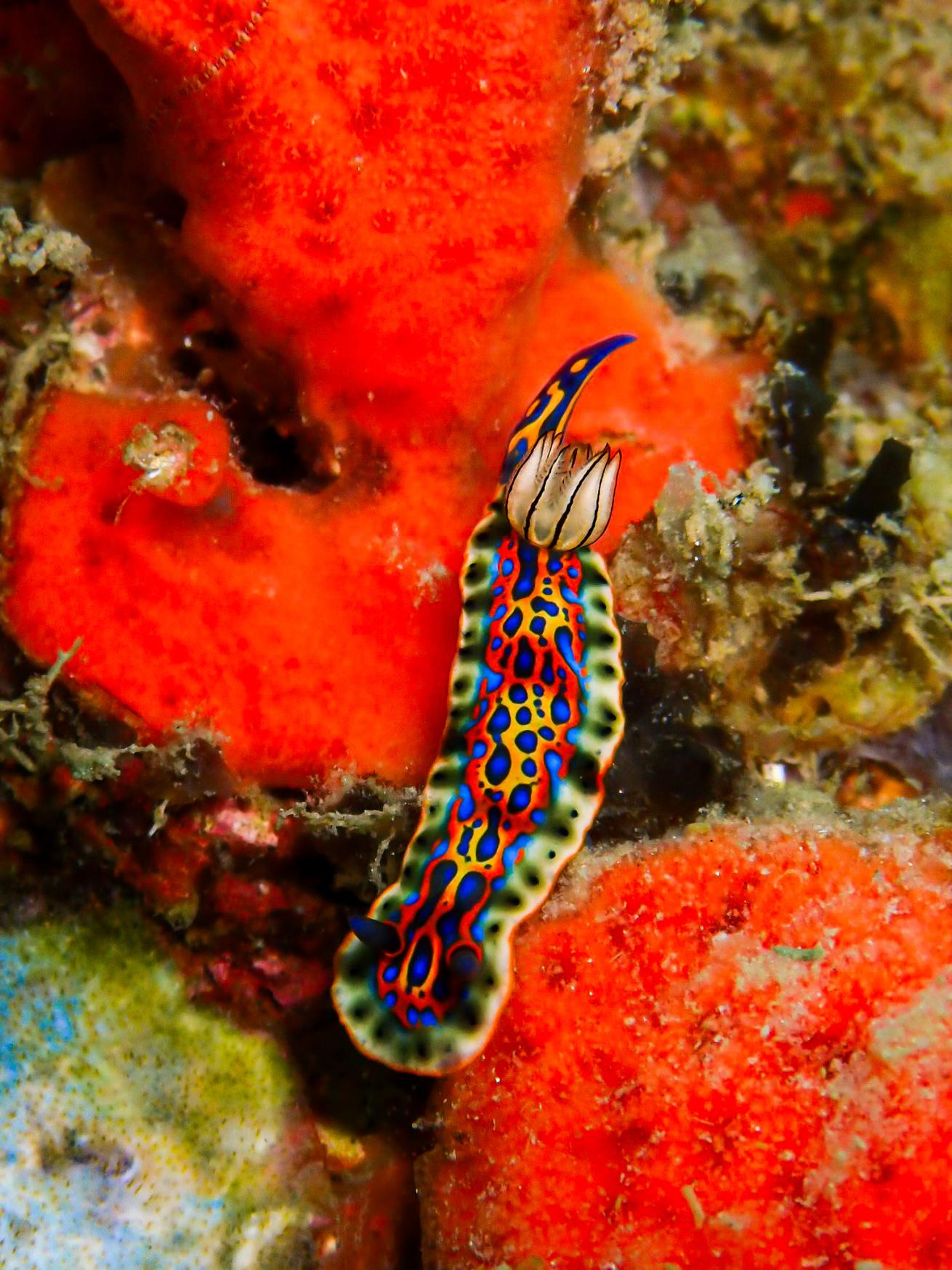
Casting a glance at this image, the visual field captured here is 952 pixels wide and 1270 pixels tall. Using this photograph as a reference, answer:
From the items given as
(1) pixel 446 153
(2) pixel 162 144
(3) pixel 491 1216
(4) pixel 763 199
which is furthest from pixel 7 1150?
(4) pixel 763 199

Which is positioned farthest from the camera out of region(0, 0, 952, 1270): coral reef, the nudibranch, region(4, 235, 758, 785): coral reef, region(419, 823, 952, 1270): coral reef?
region(4, 235, 758, 785): coral reef

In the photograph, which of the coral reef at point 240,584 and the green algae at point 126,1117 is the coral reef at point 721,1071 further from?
the coral reef at point 240,584

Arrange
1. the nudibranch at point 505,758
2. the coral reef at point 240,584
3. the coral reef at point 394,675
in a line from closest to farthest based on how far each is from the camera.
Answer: the coral reef at point 394,675
the nudibranch at point 505,758
the coral reef at point 240,584

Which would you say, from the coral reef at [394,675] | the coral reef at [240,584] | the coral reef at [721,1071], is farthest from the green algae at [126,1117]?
the coral reef at [240,584]

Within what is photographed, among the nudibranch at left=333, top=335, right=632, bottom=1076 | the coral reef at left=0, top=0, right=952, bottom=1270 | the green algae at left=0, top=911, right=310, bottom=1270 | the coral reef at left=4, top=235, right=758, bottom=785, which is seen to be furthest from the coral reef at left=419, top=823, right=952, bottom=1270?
the coral reef at left=4, top=235, right=758, bottom=785

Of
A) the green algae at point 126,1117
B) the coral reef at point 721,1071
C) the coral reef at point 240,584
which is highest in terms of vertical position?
the coral reef at point 240,584

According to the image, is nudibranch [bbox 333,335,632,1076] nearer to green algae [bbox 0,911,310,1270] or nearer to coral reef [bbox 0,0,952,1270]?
coral reef [bbox 0,0,952,1270]
